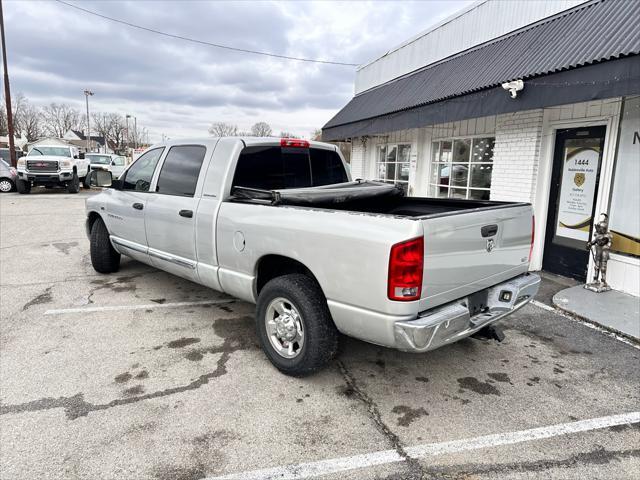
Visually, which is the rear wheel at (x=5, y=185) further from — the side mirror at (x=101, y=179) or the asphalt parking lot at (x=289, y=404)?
the asphalt parking lot at (x=289, y=404)

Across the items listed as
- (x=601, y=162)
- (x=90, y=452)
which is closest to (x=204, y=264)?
(x=90, y=452)

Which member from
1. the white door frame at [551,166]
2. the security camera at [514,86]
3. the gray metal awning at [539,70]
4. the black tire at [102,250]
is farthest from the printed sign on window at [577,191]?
the black tire at [102,250]

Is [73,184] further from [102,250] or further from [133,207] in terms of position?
[133,207]

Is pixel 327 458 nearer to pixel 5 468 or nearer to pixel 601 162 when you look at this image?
pixel 5 468

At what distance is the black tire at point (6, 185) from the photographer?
2002 centimetres

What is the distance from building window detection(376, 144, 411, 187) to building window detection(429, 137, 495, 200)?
48.4 inches

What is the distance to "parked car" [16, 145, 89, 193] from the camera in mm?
19016

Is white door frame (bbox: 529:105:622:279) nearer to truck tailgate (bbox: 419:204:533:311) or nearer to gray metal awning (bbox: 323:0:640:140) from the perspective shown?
gray metal awning (bbox: 323:0:640:140)

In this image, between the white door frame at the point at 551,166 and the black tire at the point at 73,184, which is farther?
the black tire at the point at 73,184

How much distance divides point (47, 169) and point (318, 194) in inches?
782

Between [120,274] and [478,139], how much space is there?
683 cm

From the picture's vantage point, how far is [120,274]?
6.48 metres

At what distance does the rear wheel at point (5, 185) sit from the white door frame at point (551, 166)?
22318 mm

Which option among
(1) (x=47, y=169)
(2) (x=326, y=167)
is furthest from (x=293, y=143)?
(1) (x=47, y=169)
